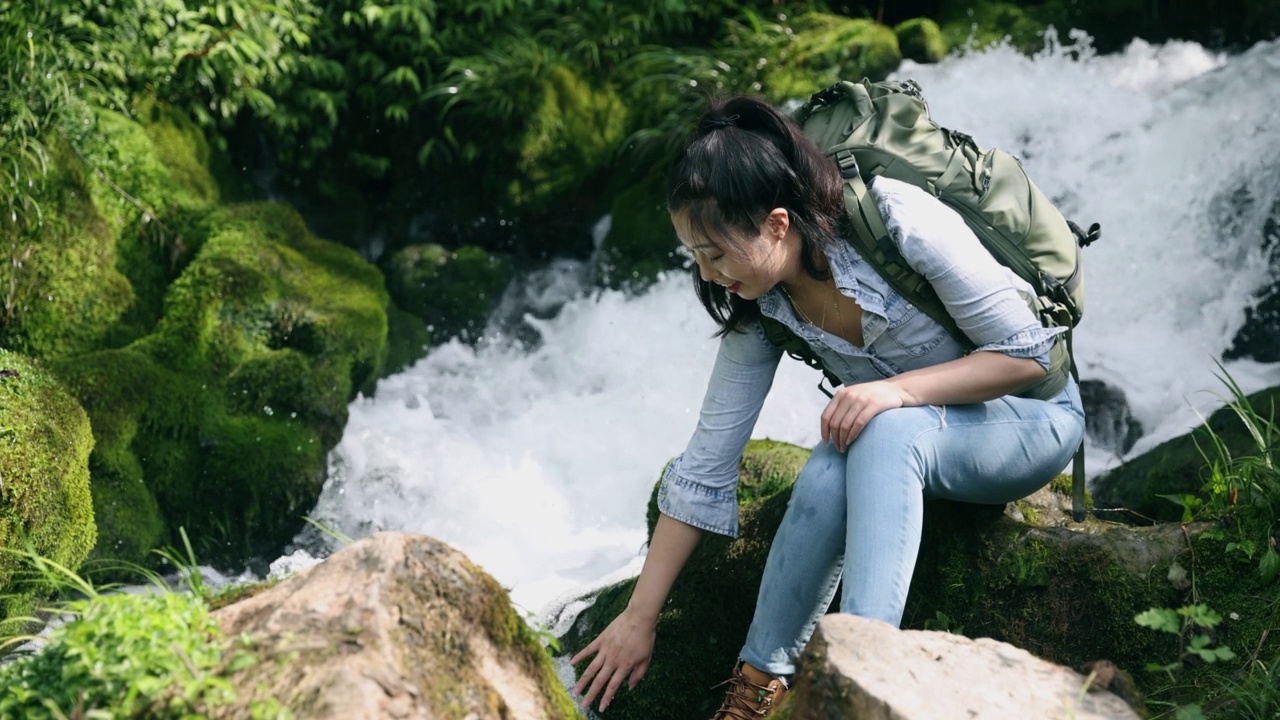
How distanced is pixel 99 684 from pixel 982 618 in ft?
6.88

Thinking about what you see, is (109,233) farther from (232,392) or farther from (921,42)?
(921,42)

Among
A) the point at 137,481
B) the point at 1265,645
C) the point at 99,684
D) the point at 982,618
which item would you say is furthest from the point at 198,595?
the point at 137,481

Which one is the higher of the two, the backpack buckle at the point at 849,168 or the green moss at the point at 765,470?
the backpack buckle at the point at 849,168

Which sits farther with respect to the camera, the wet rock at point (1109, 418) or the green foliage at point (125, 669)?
the wet rock at point (1109, 418)

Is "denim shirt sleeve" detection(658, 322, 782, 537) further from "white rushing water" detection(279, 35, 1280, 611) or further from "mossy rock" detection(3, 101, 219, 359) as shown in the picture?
"mossy rock" detection(3, 101, 219, 359)

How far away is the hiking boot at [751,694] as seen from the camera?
264cm

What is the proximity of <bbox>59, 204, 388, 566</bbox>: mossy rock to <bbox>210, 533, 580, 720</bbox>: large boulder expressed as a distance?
3116 mm

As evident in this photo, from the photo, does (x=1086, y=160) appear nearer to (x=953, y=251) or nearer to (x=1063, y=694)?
(x=953, y=251)

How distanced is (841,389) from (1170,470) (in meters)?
2.69

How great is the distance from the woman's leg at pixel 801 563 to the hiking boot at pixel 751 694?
0.07ft

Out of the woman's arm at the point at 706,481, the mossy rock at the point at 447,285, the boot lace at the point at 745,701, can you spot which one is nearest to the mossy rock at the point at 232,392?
the mossy rock at the point at 447,285

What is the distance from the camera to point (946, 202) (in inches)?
109

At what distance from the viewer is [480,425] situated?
623 centimetres

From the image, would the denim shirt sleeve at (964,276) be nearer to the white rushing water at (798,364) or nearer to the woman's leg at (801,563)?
the woman's leg at (801,563)
